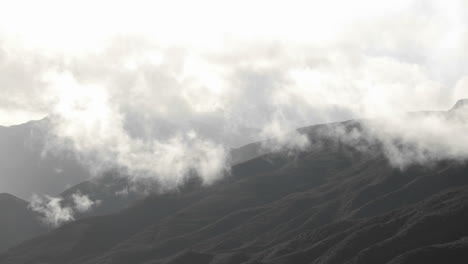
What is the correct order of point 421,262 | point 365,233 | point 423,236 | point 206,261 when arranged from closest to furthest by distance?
point 421,262 → point 423,236 → point 365,233 → point 206,261

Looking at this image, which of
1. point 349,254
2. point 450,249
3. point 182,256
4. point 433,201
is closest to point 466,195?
point 433,201

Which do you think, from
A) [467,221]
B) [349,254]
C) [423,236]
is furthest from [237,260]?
[467,221]

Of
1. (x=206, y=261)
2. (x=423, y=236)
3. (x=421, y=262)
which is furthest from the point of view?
(x=206, y=261)

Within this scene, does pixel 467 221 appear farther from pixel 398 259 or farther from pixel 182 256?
pixel 182 256

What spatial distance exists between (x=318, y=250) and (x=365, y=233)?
49.5 ft

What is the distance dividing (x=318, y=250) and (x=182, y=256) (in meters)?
45.3

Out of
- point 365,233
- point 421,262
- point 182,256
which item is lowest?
point 421,262

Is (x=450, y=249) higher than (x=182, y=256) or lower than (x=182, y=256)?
A: lower

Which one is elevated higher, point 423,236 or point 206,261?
point 206,261

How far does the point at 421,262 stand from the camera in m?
129

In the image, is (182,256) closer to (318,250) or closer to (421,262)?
(318,250)

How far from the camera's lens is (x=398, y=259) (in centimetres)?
13162

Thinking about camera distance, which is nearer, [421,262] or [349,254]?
[421,262]

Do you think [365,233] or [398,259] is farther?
[365,233]
